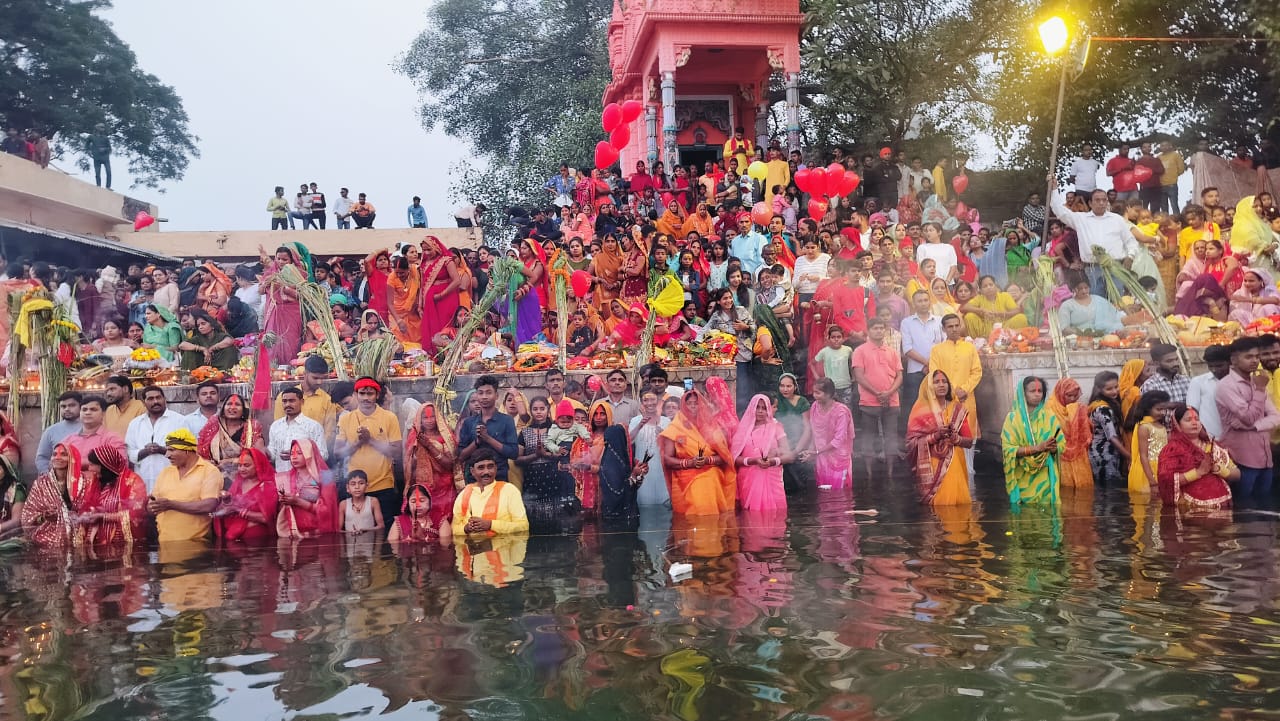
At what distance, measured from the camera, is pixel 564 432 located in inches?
340

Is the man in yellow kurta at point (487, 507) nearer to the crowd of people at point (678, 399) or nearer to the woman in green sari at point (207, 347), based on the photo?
the crowd of people at point (678, 399)

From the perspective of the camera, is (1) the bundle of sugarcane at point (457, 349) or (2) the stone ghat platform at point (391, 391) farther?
(2) the stone ghat platform at point (391, 391)

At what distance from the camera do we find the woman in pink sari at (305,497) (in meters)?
8.09

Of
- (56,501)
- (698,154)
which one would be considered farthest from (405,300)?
(698,154)

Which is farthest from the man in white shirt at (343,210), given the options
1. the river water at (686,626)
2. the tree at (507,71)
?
the river water at (686,626)

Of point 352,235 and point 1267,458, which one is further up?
point 352,235

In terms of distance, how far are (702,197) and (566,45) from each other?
1671 cm

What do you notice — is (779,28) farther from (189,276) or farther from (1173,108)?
(189,276)

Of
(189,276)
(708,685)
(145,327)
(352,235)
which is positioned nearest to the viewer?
(708,685)

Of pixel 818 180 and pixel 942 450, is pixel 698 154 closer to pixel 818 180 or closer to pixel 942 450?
pixel 818 180

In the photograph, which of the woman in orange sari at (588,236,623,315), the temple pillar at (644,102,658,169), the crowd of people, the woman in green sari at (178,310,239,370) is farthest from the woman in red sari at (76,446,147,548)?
the temple pillar at (644,102,658,169)

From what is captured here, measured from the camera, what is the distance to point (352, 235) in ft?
75.1

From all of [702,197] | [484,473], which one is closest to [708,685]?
[484,473]

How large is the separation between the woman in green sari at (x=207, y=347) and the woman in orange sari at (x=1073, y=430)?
7.28m
